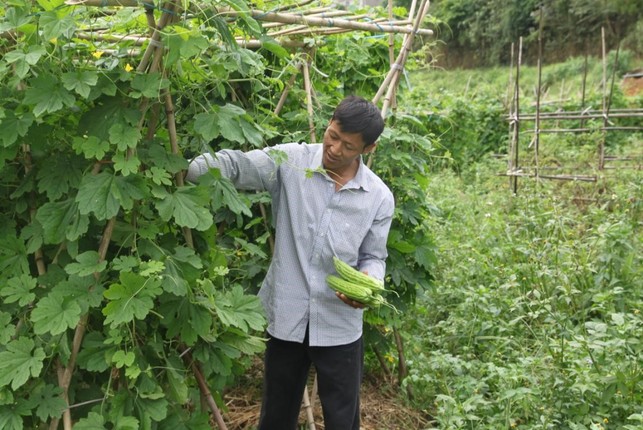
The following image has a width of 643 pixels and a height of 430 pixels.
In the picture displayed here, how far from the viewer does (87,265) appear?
2.00m

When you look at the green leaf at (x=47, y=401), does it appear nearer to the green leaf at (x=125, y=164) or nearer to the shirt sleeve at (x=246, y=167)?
the green leaf at (x=125, y=164)

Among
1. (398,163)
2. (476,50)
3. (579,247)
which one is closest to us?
(398,163)

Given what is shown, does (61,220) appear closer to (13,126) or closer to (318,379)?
(13,126)

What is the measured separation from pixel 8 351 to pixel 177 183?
73cm

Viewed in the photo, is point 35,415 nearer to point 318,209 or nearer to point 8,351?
point 8,351

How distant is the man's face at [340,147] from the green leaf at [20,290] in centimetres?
128

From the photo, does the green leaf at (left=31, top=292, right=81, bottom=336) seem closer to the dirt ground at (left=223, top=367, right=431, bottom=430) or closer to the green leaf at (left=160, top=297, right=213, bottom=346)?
the green leaf at (left=160, top=297, right=213, bottom=346)

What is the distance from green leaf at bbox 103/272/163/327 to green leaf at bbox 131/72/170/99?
521 millimetres

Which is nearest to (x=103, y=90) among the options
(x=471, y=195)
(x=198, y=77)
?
(x=198, y=77)

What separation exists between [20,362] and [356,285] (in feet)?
4.17

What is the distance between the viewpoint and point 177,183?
230 centimetres

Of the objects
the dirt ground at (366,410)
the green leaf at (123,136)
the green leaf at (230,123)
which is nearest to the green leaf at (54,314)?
the green leaf at (123,136)

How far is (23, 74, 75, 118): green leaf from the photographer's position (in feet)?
6.15

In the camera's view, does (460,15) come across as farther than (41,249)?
Yes
